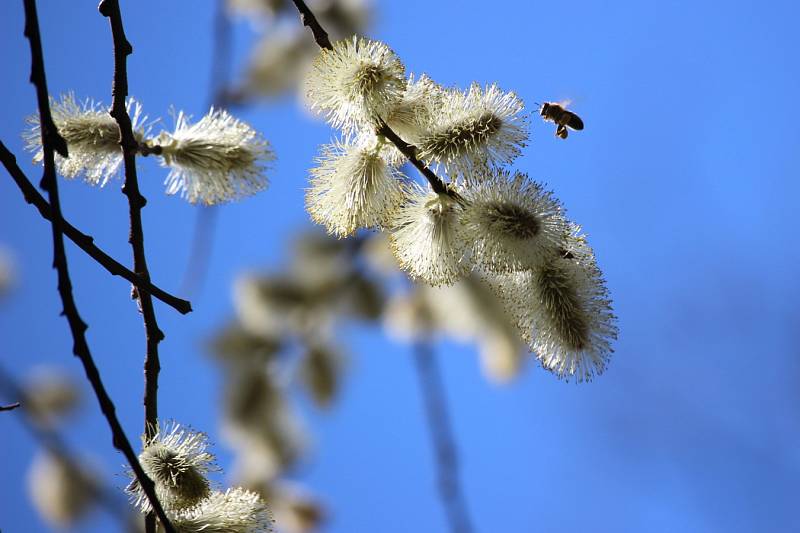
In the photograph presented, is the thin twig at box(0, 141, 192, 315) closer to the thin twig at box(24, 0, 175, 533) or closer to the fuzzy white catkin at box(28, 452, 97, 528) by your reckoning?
the thin twig at box(24, 0, 175, 533)

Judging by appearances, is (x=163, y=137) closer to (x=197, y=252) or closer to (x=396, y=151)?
(x=197, y=252)

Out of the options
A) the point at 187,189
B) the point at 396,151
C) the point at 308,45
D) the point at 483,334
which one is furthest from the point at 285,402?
the point at 396,151

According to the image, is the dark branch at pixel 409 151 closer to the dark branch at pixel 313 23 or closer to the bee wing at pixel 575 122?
the dark branch at pixel 313 23

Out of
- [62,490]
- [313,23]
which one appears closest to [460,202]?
[313,23]

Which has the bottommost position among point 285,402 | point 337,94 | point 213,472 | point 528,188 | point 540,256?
point 213,472

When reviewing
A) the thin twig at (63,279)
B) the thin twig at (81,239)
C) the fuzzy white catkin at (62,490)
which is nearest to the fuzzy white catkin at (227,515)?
the thin twig at (63,279)

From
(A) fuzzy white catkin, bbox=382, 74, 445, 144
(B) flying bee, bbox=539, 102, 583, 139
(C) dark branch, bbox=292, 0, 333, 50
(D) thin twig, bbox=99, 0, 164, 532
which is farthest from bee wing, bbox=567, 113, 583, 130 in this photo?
(D) thin twig, bbox=99, 0, 164, 532
